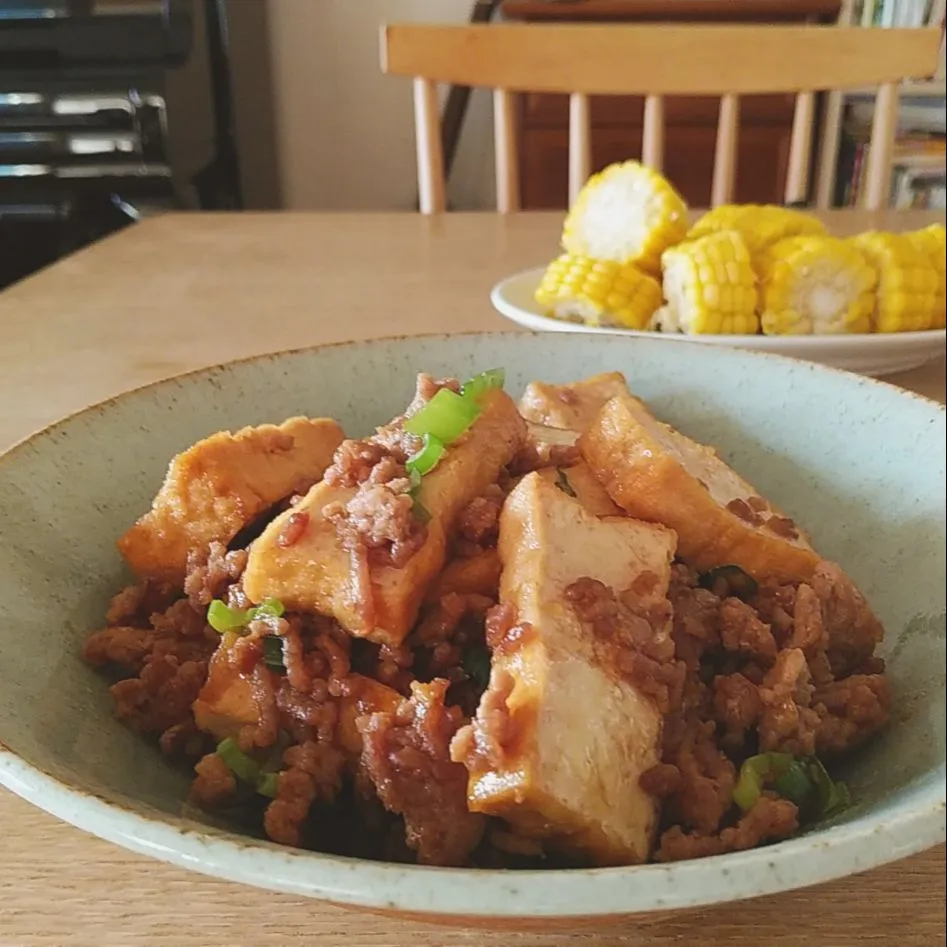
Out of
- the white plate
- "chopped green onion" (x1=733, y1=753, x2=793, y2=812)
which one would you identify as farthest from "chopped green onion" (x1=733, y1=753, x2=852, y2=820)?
the white plate

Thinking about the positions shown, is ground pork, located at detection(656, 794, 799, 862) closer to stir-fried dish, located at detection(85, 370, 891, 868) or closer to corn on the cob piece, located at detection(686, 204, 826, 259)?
stir-fried dish, located at detection(85, 370, 891, 868)

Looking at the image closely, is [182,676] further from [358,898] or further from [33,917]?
[358,898]

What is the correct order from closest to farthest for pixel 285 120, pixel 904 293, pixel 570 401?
1. pixel 570 401
2. pixel 904 293
3. pixel 285 120

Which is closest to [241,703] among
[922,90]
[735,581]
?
[735,581]

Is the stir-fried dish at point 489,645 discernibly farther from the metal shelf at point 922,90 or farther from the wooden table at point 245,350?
the metal shelf at point 922,90

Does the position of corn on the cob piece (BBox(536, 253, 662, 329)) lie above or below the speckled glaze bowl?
below

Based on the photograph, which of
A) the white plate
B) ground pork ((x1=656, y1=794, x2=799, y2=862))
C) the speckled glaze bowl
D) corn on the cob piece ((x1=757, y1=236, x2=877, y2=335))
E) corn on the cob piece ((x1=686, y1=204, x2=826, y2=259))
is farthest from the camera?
corn on the cob piece ((x1=686, y1=204, x2=826, y2=259))

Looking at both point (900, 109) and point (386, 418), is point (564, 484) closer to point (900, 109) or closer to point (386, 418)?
point (386, 418)
